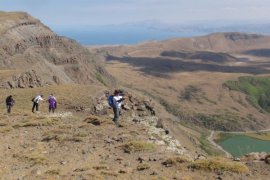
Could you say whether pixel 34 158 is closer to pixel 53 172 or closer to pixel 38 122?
pixel 53 172

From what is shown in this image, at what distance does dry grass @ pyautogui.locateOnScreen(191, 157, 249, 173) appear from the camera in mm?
21688

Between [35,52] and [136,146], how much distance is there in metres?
117

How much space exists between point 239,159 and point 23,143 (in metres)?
14.9

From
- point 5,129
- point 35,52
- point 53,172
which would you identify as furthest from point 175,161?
point 35,52

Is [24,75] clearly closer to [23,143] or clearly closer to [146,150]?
[23,143]

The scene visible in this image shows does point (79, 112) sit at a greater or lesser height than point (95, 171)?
lesser

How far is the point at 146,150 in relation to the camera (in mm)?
26906

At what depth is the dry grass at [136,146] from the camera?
2694 cm

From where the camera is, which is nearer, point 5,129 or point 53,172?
point 53,172

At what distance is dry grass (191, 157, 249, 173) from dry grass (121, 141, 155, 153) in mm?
4890

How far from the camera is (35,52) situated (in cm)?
13888

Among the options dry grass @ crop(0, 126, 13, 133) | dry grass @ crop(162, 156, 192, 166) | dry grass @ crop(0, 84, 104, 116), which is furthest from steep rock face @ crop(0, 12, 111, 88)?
dry grass @ crop(162, 156, 192, 166)

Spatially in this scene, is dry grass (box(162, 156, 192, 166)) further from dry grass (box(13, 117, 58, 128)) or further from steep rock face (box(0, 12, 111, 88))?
steep rock face (box(0, 12, 111, 88))

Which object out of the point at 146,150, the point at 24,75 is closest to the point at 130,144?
the point at 146,150
